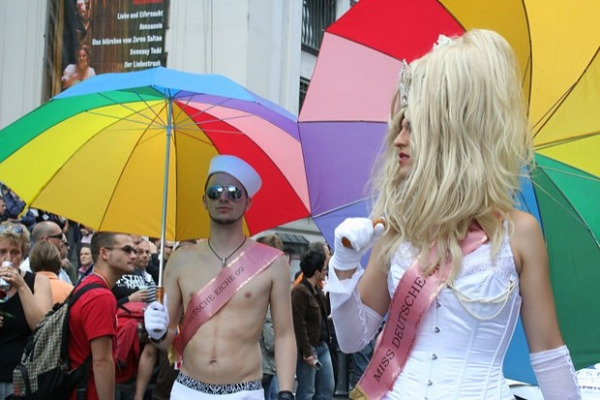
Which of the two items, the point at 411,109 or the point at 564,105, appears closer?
the point at 411,109

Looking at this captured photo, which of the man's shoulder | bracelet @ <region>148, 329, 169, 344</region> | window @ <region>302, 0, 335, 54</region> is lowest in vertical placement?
A: bracelet @ <region>148, 329, 169, 344</region>

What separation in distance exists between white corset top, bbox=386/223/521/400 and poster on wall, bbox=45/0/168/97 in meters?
17.6

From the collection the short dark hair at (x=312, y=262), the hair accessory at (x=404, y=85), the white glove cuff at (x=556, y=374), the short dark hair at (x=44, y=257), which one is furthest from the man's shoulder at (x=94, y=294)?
the short dark hair at (x=312, y=262)

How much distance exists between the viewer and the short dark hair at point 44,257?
23.4 ft

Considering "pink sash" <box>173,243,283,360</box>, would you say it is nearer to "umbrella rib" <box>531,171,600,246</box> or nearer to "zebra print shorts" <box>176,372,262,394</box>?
"zebra print shorts" <box>176,372,262,394</box>

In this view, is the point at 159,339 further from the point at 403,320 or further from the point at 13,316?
the point at 403,320

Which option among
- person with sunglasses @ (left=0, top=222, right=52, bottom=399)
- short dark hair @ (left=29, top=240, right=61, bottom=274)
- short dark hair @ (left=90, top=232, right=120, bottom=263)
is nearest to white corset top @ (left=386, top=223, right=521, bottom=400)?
short dark hair @ (left=90, top=232, right=120, bottom=263)

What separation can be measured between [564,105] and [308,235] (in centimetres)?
1873

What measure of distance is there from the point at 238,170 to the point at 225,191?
0.54 feet

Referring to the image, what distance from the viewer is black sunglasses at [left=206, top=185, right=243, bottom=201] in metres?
5.39

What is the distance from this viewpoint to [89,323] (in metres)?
5.56

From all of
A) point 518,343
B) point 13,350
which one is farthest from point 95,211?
point 518,343

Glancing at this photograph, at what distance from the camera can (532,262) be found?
2686mm

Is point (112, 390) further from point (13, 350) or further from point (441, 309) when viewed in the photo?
point (441, 309)
